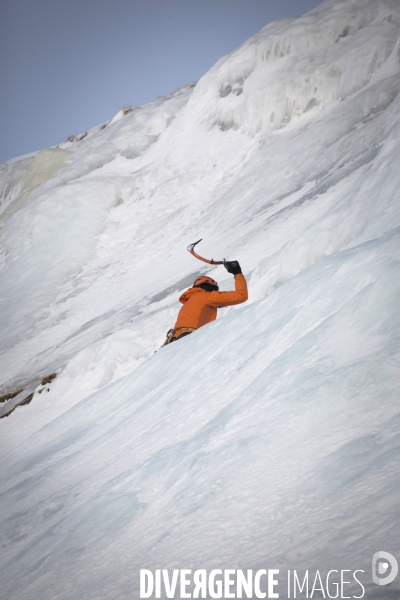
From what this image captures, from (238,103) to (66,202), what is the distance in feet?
21.3

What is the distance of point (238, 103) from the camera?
16.2 meters

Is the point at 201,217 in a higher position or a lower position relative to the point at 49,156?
lower

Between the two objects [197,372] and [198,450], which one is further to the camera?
[197,372]

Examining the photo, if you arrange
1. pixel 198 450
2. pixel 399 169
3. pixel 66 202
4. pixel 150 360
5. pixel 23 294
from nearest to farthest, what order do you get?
pixel 198 450 → pixel 399 169 → pixel 150 360 → pixel 23 294 → pixel 66 202

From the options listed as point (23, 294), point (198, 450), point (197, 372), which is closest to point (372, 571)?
point (198, 450)

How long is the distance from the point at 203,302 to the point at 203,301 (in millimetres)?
13

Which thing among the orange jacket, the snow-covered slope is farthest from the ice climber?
the snow-covered slope

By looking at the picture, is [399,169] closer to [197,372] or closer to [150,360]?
[197,372]

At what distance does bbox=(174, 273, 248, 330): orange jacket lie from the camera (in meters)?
6.57

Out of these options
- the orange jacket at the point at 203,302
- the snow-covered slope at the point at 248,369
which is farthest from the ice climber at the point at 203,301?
the snow-covered slope at the point at 248,369

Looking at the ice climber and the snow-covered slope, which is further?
the ice climber

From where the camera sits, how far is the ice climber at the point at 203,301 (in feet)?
21.6

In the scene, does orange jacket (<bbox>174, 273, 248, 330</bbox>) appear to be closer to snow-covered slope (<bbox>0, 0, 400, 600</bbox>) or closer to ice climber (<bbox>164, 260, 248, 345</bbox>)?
ice climber (<bbox>164, 260, 248, 345</bbox>)

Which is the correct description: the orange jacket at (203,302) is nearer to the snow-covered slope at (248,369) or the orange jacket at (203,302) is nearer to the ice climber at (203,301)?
the ice climber at (203,301)
